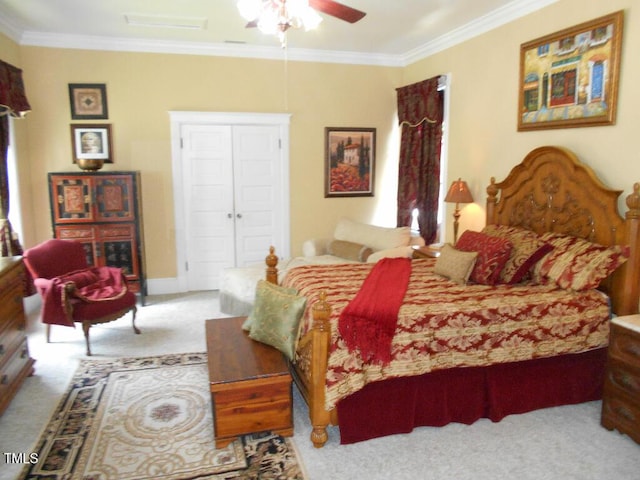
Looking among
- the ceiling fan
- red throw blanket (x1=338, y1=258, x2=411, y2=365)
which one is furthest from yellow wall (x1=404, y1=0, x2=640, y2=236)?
the ceiling fan

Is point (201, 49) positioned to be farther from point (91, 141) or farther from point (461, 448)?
point (461, 448)

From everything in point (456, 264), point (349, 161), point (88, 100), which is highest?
point (88, 100)

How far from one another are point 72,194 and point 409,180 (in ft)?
12.3

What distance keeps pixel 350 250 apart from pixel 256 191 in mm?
1507

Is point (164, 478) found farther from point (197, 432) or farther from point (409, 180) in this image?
point (409, 180)

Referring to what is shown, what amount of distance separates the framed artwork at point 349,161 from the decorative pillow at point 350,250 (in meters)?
0.97

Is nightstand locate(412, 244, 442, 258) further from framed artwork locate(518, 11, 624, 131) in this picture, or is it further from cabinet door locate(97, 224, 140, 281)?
cabinet door locate(97, 224, 140, 281)

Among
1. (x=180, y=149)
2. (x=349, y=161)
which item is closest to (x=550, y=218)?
(x=349, y=161)

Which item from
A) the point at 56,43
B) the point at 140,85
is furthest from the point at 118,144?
the point at 56,43

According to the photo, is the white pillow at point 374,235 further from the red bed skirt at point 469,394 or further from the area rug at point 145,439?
the area rug at point 145,439

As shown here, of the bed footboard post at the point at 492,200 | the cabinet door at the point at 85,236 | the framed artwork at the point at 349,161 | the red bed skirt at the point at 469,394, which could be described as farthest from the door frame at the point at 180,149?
the red bed skirt at the point at 469,394

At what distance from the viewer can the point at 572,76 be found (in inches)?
140

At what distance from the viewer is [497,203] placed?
4301mm

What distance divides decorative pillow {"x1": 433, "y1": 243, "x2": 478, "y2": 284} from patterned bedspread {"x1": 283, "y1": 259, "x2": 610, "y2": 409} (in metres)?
0.15
